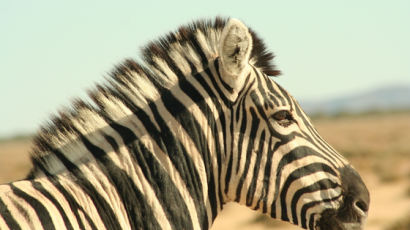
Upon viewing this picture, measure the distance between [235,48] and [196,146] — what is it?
0.70m

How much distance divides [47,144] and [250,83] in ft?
4.64

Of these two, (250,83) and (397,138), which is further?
(397,138)

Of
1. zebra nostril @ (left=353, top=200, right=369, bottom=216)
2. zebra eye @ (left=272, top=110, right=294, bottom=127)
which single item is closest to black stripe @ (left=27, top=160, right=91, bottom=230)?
zebra eye @ (left=272, top=110, right=294, bottom=127)

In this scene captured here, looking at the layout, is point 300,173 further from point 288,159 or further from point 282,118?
point 282,118

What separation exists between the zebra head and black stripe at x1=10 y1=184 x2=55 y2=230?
1230mm

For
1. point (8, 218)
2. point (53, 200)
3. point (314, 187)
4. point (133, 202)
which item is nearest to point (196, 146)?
point (133, 202)

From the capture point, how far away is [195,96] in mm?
4473

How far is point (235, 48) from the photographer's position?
4.37m

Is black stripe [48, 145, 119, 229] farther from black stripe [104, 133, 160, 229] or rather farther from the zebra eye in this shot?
the zebra eye

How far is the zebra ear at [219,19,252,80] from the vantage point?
4.29m

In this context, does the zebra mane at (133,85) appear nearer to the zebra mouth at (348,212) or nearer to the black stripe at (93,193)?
the black stripe at (93,193)

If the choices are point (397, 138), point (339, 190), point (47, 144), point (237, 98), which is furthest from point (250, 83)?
point (397, 138)

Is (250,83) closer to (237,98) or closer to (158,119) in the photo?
(237,98)

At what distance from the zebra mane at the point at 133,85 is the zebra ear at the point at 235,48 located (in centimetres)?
21
